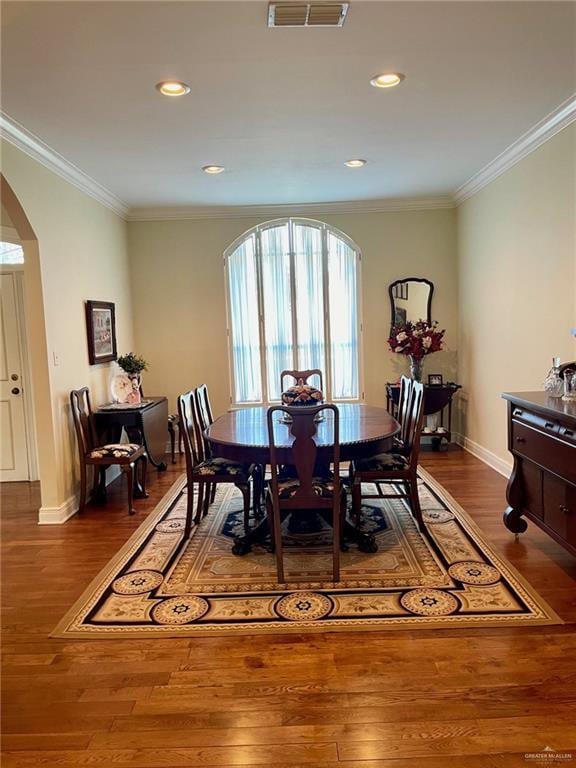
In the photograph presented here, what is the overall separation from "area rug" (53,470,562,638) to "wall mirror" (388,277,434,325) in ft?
9.19

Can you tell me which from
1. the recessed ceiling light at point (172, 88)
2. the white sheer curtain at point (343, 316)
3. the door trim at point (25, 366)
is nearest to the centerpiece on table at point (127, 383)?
the door trim at point (25, 366)

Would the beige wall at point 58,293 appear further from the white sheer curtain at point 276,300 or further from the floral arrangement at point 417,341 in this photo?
the floral arrangement at point 417,341

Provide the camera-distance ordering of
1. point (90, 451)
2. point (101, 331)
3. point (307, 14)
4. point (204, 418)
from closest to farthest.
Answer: point (307, 14) < point (204, 418) < point (90, 451) < point (101, 331)

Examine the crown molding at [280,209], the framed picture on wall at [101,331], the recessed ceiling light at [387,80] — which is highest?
the crown molding at [280,209]

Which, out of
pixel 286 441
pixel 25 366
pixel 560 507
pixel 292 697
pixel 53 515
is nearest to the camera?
pixel 292 697

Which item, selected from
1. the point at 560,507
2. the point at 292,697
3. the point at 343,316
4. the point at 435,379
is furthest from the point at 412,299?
the point at 292,697

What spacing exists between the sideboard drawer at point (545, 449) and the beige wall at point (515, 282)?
31.7 inches

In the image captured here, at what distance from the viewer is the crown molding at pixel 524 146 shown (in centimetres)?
347

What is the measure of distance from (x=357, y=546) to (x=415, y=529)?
1.63 ft

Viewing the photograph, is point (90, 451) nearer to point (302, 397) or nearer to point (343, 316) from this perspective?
point (302, 397)

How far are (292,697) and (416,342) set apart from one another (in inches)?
162

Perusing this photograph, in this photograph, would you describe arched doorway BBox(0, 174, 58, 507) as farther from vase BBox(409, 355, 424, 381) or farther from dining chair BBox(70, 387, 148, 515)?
vase BBox(409, 355, 424, 381)

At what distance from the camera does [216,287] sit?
6125 mm

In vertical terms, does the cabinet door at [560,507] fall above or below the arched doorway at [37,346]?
below
